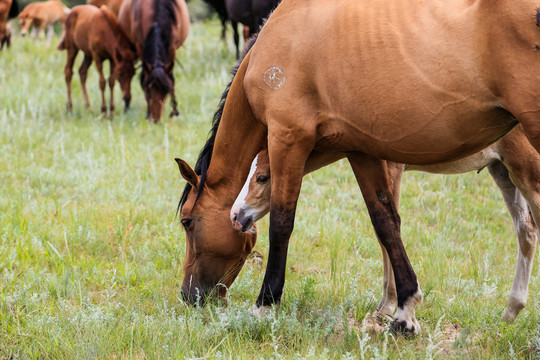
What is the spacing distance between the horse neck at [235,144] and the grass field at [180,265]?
0.78 m

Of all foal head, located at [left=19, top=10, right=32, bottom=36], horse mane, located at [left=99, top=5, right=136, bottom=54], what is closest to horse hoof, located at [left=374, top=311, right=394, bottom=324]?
horse mane, located at [left=99, top=5, right=136, bottom=54]

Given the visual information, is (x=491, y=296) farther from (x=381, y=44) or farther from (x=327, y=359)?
(x=381, y=44)

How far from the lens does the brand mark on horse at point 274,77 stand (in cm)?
344

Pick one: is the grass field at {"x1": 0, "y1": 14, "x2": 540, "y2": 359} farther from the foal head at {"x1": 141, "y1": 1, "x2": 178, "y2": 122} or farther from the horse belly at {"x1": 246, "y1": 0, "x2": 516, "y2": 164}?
the horse belly at {"x1": 246, "y1": 0, "x2": 516, "y2": 164}

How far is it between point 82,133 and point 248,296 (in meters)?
5.78

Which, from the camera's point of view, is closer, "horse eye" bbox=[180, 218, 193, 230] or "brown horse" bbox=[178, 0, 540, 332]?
"brown horse" bbox=[178, 0, 540, 332]

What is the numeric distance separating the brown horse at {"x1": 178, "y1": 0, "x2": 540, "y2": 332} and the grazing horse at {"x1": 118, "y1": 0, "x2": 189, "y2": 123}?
20.9ft

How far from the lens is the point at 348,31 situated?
3254mm

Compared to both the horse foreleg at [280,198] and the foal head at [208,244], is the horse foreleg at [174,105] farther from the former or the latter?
the horse foreleg at [280,198]

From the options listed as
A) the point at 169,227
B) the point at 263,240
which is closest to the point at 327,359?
the point at 263,240

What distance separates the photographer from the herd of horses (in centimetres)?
285

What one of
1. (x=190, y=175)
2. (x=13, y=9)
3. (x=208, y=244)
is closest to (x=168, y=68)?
(x=13, y=9)

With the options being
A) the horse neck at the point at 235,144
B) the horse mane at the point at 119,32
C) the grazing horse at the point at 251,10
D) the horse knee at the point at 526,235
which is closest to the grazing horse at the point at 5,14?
the horse mane at the point at 119,32

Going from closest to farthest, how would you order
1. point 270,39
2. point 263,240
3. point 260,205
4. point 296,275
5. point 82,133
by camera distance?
point 270,39 < point 260,205 < point 296,275 < point 263,240 < point 82,133
